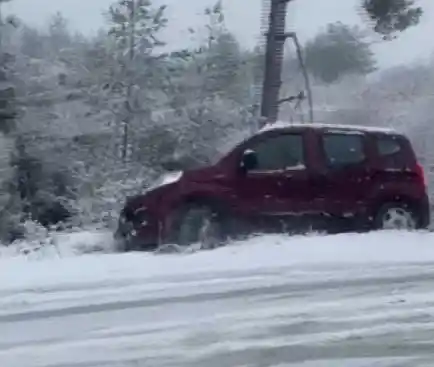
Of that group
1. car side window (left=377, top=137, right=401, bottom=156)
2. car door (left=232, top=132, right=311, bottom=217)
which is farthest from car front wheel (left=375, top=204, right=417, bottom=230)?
car door (left=232, top=132, right=311, bottom=217)

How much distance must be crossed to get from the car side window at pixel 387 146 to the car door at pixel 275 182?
0.62 meters

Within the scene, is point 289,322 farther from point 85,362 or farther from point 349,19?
point 349,19

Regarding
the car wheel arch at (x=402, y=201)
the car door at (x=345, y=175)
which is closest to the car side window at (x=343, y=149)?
the car door at (x=345, y=175)

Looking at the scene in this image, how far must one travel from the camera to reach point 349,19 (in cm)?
766

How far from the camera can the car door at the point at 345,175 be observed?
8.00 m

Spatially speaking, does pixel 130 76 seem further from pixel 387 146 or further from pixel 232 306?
pixel 232 306

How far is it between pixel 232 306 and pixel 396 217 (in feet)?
8.46

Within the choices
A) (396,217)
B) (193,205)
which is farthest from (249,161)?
(396,217)

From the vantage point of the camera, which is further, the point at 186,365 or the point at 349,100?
the point at 349,100

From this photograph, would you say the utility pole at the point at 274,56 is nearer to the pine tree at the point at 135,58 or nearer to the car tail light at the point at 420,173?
the pine tree at the point at 135,58

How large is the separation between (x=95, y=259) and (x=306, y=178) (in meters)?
1.95

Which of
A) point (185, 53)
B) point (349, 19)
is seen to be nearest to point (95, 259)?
point (185, 53)

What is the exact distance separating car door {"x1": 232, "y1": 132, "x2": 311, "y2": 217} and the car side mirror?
0.08 ft

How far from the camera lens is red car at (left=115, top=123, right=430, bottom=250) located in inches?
304
